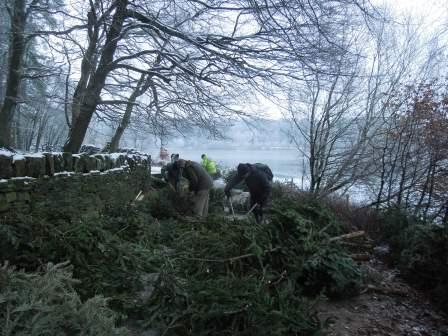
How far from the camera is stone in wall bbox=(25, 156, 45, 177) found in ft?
15.6

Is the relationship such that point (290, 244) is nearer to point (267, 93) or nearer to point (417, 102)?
point (267, 93)

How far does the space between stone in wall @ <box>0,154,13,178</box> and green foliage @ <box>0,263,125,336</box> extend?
3.30 meters

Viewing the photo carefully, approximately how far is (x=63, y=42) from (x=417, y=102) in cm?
961

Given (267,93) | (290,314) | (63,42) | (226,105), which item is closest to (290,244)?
(290,314)

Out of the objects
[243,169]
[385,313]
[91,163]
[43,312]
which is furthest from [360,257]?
[91,163]

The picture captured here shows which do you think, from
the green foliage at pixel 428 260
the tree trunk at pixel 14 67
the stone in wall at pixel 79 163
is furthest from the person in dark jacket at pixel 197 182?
the tree trunk at pixel 14 67

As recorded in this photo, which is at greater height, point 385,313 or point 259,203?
point 259,203

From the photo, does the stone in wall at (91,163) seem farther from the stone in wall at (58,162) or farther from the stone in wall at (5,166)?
the stone in wall at (5,166)

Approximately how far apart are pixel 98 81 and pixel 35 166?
15.5ft

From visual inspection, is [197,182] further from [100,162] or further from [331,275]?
[331,275]

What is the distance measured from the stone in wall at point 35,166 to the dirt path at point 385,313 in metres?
4.28

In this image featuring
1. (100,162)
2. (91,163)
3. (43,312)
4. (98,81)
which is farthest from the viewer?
(98,81)

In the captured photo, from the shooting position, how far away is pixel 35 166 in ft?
16.0

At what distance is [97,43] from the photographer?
8.45m
